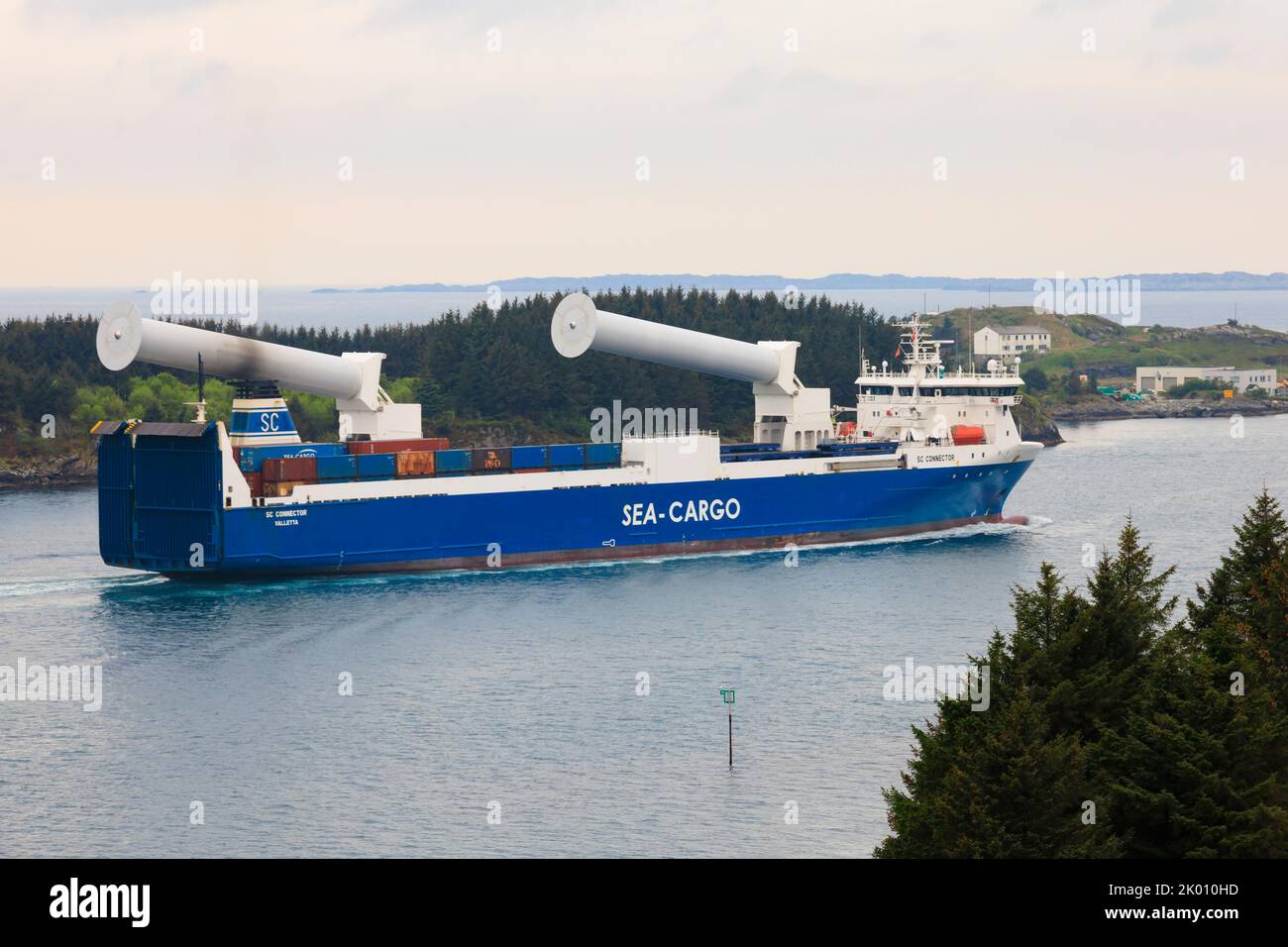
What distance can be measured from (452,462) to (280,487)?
25.0 ft

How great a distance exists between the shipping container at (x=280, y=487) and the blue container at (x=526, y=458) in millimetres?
9488

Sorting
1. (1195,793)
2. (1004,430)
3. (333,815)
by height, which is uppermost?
(1004,430)

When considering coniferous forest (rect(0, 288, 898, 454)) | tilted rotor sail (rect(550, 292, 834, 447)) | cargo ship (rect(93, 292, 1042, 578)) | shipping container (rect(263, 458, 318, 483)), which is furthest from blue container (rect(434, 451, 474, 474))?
coniferous forest (rect(0, 288, 898, 454))

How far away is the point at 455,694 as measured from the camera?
43.9 m

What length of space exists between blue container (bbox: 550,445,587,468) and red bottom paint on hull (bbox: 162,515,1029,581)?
12.0 feet

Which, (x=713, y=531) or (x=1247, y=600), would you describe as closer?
(x=1247, y=600)

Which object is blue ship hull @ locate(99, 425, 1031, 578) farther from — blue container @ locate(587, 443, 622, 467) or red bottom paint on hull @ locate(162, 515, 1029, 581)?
blue container @ locate(587, 443, 622, 467)

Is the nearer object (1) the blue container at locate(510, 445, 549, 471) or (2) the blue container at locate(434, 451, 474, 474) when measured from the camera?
(2) the blue container at locate(434, 451, 474, 474)

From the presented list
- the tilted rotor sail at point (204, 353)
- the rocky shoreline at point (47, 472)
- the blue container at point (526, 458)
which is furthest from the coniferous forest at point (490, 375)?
the blue container at point (526, 458)

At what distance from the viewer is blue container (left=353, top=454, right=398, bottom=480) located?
2475 inches

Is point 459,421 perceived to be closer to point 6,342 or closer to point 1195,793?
point 6,342

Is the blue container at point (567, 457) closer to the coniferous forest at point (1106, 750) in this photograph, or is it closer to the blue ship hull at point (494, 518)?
the blue ship hull at point (494, 518)

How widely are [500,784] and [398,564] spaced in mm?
28380

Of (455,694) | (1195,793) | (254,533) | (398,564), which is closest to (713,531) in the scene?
(398,564)
